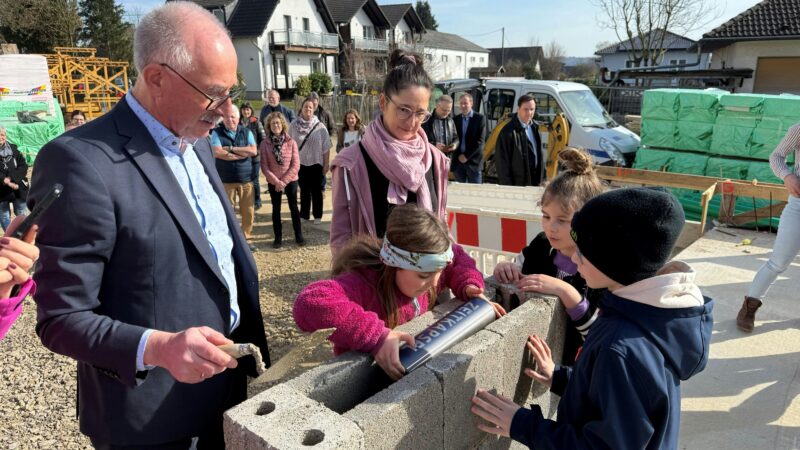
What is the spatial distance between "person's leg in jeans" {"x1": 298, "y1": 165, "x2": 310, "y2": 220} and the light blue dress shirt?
637cm

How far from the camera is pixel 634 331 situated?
141 cm

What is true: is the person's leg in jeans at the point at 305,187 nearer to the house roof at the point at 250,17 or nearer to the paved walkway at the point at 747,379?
the paved walkway at the point at 747,379

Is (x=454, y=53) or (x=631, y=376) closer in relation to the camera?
(x=631, y=376)

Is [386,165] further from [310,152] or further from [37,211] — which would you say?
[310,152]

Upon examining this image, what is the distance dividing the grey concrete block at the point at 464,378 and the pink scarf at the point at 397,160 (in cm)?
103

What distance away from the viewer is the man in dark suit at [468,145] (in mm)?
8445

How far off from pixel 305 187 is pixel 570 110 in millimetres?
5391

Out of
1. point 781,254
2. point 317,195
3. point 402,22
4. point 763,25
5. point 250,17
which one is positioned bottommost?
point 317,195

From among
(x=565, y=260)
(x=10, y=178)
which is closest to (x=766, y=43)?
(x=565, y=260)

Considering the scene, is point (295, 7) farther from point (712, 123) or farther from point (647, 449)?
point (647, 449)

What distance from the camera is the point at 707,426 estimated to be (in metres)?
3.28

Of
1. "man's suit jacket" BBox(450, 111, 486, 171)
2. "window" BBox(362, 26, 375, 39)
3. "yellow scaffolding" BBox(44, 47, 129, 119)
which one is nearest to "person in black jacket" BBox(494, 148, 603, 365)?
"man's suit jacket" BBox(450, 111, 486, 171)

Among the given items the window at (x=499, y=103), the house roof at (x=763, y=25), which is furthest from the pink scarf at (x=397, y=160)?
the house roof at (x=763, y=25)

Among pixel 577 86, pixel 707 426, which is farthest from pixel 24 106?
→ pixel 707 426
